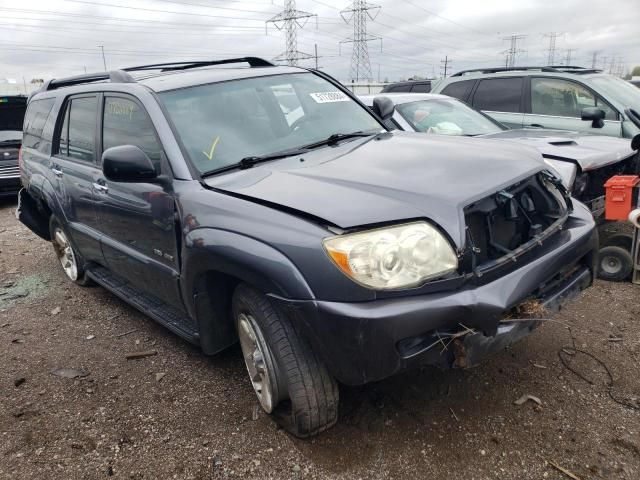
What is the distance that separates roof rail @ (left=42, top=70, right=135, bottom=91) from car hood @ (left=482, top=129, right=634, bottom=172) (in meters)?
3.44

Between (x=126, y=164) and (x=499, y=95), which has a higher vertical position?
(x=499, y=95)

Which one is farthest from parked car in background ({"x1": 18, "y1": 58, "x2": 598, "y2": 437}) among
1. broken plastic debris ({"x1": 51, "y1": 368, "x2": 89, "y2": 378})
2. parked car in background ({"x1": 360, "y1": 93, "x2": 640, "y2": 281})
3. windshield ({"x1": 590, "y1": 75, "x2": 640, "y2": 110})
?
windshield ({"x1": 590, "y1": 75, "x2": 640, "y2": 110})

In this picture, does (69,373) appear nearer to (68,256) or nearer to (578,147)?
(68,256)

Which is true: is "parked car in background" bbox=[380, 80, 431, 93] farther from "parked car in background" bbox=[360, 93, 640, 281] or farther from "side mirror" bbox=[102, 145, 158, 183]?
"side mirror" bbox=[102, 145, 158, 183]

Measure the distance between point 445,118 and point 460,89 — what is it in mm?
2212

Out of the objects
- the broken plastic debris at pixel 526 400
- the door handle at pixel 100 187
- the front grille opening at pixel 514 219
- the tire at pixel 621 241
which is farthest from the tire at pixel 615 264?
the door handle at pixel 100 187

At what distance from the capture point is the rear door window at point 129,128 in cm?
311

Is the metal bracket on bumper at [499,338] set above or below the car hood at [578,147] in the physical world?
below

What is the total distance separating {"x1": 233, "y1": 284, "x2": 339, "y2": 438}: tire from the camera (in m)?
2.38

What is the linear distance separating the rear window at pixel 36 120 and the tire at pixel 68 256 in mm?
773

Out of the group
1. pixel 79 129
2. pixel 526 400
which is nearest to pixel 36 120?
pixel 79 129

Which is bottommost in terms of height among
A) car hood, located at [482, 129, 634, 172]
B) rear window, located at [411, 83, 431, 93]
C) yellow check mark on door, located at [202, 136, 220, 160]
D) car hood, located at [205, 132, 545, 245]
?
car hood, located at [482, 129, 634, 172]

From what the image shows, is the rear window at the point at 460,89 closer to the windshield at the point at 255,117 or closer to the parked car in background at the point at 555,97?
the parked car in background at the point at 555,97

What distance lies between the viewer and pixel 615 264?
4.46 meters
